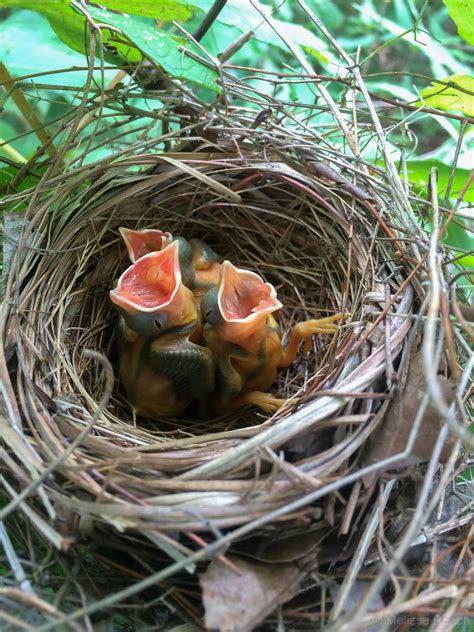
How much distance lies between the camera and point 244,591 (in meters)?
0.86

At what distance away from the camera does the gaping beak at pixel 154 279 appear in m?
1.37

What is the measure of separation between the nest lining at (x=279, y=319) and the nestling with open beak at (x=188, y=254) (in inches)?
3.2

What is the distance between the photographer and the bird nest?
2.95ft

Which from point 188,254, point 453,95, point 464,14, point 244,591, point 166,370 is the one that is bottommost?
point 244,591

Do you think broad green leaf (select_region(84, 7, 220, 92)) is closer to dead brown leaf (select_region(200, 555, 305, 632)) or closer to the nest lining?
the nest lining

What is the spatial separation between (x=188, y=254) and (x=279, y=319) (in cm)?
35

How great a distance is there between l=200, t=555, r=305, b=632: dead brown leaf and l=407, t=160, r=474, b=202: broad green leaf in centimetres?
107

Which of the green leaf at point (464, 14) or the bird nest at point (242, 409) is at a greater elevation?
the green leaf at point (464, 14)

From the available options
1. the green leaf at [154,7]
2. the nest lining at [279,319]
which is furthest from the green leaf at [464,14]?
the green leaf at [154,7]

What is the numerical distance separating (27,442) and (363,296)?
0.70 metres

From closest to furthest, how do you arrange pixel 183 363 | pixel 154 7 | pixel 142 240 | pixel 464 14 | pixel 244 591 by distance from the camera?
pixel 244 591
pixel 154 7
pixel 464 14
pixel 183 363
pixel 142 240

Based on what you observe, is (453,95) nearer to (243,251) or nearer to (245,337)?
(243,251)

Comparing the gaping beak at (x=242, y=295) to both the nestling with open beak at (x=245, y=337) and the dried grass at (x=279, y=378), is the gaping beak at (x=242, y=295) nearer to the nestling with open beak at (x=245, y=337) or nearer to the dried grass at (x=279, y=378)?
the nestling with open beak at (x=245, y=337)

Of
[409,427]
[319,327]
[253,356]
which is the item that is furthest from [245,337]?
[409,427]
